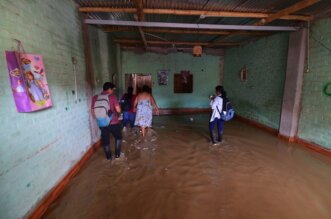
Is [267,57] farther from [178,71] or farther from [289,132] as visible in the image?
[178,71]

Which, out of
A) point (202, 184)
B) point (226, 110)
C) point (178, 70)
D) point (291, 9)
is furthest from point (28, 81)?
point (178, 70)

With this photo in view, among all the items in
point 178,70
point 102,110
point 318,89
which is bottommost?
point 102,110

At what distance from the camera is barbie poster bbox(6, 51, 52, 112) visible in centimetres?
174

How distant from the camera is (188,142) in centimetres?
447

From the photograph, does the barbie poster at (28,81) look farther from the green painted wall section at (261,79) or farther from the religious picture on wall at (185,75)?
the religious picture on wall at (185,75)

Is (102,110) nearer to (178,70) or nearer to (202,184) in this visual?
(202,184)

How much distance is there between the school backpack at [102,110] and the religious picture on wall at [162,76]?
5.13 m

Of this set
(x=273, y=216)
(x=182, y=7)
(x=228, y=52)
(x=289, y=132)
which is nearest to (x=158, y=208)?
(x=273, y=216)

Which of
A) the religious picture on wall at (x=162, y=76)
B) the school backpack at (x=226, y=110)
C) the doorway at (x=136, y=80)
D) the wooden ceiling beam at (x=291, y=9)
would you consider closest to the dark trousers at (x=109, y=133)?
the school backpack at (x=226, y=110)

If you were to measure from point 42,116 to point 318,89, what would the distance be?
499cm

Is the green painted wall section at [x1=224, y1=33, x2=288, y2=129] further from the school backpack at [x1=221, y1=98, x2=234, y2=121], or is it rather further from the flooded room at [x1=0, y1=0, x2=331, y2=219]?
the school backpack at [x1=221, y1=98, x2=234, y2=121]

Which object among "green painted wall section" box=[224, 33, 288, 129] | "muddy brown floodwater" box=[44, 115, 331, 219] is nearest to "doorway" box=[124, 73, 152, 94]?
"green painted wall section" box=[224, 33, 288, 129]

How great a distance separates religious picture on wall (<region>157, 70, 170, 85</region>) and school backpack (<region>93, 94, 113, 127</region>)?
5125mm

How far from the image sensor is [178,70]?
8.09 meters
